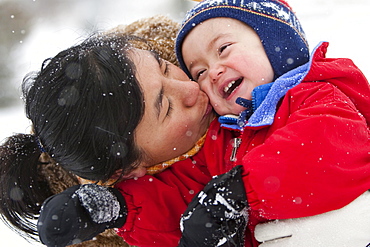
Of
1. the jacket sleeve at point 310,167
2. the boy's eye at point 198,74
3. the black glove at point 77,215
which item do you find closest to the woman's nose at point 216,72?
the boy's eye at point 198,74

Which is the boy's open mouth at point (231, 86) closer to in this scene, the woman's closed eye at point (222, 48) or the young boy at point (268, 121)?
the young boy at point (268, 121)

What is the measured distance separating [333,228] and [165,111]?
0.64 meters

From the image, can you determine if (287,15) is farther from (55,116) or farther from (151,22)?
(55,116)

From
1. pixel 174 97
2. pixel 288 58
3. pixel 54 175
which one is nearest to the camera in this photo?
pixel 174 97

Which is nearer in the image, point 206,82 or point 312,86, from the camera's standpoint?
point 312,86

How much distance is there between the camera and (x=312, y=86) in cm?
131

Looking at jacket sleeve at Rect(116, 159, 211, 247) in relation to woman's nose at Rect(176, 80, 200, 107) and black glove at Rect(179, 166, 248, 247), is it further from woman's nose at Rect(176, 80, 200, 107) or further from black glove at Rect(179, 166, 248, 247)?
black glove at Rect(179, 166, 248, 247)

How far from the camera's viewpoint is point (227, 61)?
1.54 meters

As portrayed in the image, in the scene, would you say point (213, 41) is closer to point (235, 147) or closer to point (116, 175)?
point (235, 147)

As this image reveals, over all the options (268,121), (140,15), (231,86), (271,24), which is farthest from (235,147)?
(140,15)

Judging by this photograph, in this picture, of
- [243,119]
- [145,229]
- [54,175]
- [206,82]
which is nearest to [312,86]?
[243,119]

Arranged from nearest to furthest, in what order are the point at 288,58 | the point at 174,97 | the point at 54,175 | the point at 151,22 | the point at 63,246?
the point at 63,246, the point at 174,97, the point at 288,58, the point at 54,175, the point at 151,22

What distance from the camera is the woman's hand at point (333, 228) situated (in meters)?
1.14

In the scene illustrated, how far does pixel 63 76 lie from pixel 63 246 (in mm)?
536
